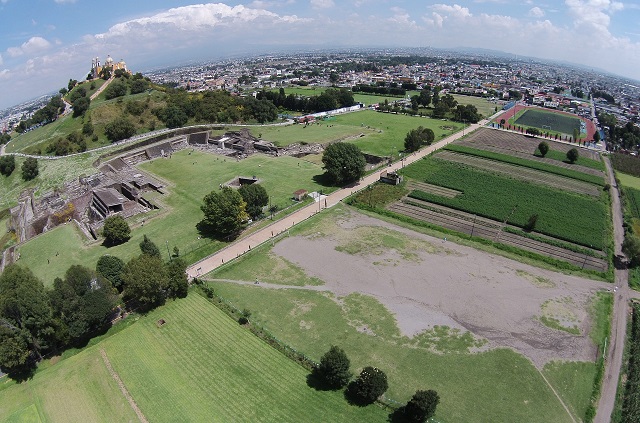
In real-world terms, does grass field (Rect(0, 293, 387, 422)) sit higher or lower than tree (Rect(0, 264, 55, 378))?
lower

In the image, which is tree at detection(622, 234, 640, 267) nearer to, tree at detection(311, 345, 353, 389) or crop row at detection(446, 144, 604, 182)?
crop row at detection(446, 144, 604, 182)

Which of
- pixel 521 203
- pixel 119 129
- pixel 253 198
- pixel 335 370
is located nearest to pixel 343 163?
pixel 253 198

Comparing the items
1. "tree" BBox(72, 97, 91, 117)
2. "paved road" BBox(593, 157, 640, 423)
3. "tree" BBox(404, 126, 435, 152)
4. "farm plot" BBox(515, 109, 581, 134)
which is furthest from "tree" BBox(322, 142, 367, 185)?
"farm plot" BBox(515, 109, 581, 134)

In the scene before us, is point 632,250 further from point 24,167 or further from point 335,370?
point 24,167

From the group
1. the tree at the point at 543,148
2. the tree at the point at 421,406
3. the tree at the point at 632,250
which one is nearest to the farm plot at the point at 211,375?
the tree at the point at 421,406

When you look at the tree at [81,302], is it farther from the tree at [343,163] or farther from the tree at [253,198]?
the tree at [343,163]

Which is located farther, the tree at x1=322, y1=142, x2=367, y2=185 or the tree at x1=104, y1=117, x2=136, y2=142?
the tree at x1=104, y1=117, x2=136, y2=142

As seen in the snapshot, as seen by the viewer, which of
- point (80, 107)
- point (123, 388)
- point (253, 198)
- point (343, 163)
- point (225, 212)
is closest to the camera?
point (123, 388)
